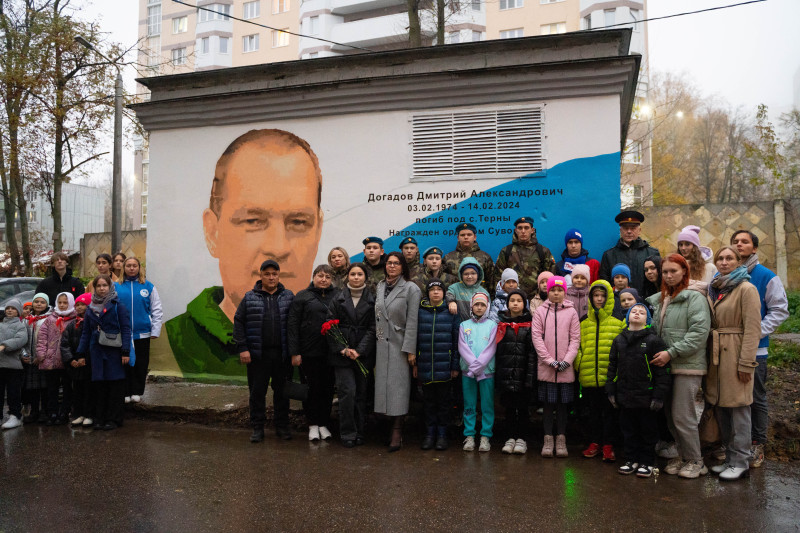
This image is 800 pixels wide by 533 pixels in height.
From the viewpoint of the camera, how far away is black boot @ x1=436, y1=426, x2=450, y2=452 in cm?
575

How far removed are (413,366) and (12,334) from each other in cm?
478

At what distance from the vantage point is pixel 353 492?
4527mm

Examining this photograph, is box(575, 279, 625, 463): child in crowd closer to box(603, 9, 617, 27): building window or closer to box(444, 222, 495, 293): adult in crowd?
box(444, 222, 495, 293): adult in crowd

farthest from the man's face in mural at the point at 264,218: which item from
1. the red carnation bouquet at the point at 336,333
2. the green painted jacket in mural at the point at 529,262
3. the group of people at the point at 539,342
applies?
the green painted jacket in mural at the point at 529,262

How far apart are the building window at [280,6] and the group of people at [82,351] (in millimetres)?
38269

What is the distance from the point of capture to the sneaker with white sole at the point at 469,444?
5695 millimetres

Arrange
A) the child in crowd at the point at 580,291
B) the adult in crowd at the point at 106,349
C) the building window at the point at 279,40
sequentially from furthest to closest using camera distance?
the building window at the point at 279,40 → the adult in crowd at the point at 106,349 → the child in crowd at the point at 580,291

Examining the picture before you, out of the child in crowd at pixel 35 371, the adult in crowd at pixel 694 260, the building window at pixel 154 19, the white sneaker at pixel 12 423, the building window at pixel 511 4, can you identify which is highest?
the building window at pixel 154 19

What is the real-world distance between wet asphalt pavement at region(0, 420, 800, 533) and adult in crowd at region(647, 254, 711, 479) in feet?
0.72

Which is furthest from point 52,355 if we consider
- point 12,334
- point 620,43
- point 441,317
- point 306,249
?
point 620,43

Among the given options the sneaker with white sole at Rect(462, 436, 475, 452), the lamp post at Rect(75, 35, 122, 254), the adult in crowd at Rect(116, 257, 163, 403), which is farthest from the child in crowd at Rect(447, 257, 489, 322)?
the lamp post at Rect(75, 35, 122, 254)

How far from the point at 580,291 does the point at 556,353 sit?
784 millimetres

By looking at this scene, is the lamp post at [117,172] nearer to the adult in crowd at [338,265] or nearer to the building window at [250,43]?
the adult in crowd at [338,265]

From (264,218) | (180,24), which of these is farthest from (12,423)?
(180,24)
